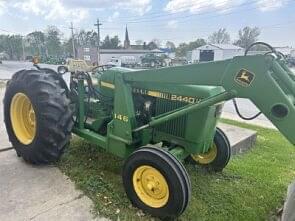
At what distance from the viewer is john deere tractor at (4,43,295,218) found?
2.44 metres

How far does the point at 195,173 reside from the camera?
3.94 m

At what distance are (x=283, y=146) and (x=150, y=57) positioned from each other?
31.1 m

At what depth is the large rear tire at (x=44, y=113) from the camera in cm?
350

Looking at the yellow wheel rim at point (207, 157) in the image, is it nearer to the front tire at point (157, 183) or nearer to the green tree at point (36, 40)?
the front tire at point (157, 183)

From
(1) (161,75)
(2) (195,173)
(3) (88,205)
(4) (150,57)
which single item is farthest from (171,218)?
(4) (150,57)

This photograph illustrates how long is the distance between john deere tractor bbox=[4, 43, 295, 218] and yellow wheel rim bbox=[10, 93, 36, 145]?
0.01 metres

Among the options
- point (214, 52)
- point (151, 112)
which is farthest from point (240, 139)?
point (214, 52)

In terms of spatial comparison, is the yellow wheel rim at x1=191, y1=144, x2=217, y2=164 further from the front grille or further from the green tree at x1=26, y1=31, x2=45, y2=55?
the green tree at x1=26, y1=31, x2=45, y2=55

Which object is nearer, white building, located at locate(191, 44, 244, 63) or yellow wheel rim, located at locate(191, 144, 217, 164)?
yellow wheel rim, located at locate(191, 144, 217, 164)

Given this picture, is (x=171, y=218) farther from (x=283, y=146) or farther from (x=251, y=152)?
Result: (x=283, y=146)

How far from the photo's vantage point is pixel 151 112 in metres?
3.49

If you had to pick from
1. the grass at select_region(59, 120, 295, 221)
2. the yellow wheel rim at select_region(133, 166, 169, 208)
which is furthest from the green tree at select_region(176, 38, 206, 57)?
the yellow wheel rim at select_region(133, 166, 169, 208)

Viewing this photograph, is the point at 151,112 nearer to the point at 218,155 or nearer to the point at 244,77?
the point at 218,155

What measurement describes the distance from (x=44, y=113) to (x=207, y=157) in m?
2.09
